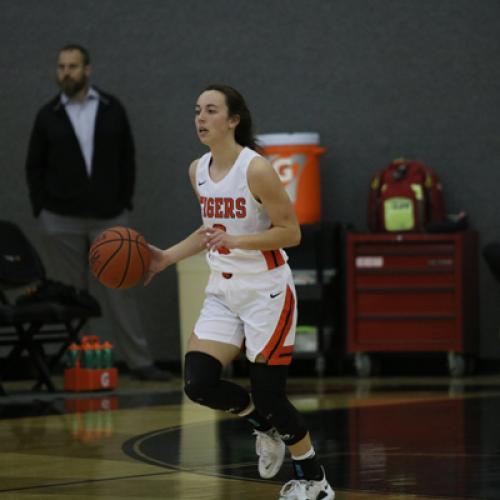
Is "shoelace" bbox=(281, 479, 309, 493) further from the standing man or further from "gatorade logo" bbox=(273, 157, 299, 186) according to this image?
"gatorade logo" bbox=(273, 157, 299, 186)

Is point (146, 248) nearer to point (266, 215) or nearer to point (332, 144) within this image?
point (266, 215)

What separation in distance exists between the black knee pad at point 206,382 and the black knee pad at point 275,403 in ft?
0.45

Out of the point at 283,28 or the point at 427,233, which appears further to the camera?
the point at 283,28

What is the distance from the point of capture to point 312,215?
31.2 ft

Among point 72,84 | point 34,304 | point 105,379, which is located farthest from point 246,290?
point 72,84

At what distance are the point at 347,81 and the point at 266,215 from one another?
18.6ft

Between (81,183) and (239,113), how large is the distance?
4585 mm

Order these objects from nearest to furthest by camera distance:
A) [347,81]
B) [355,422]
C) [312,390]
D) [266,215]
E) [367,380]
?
1. [266,215]
2. [355,422]
3. [312,390]
4. [367,380]
5. [347,81]

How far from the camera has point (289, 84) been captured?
32.8 feet

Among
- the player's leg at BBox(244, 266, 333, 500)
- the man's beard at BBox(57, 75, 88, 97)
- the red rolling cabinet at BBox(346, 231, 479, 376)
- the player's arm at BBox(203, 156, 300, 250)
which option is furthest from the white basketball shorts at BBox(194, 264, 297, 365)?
the red rolling cabinet at BBox(346, 231, 479, 376)

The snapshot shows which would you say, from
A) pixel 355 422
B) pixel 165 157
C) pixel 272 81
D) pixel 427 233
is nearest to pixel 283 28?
pixel 272 81

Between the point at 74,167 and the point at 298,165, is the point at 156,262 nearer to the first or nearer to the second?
the point at 74,167

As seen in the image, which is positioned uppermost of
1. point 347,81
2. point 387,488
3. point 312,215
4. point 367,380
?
point 347,81

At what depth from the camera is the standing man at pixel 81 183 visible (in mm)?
8953
